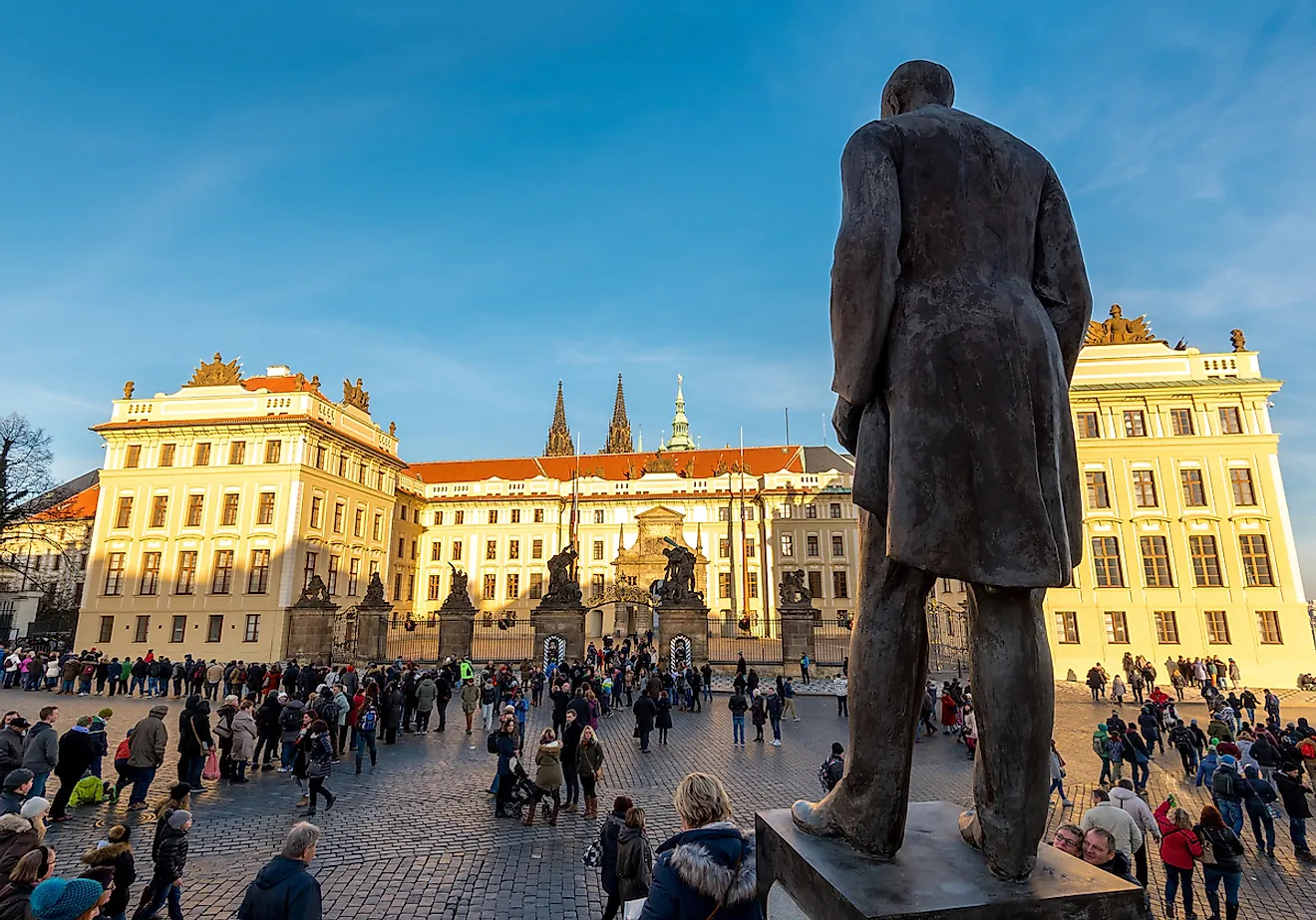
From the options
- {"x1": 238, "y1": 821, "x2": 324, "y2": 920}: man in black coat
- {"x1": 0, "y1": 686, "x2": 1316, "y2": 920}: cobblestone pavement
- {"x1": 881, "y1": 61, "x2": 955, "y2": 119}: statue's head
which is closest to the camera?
{"x1": 881, "y1": 61, "x2": 955, "y2": 119}: statue's head

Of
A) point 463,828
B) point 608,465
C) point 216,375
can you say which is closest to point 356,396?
point 216,375

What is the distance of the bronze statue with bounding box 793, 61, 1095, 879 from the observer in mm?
2549

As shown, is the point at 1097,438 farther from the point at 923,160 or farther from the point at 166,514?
the point at 166,514

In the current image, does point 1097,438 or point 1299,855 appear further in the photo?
point 1097,438

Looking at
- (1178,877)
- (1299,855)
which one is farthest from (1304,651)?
(1178,877)

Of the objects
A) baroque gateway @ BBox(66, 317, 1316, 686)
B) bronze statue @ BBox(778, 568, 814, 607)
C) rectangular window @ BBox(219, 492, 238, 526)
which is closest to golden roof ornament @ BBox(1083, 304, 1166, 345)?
baroque gateway @ BBox(66, 317, 1316, 686)

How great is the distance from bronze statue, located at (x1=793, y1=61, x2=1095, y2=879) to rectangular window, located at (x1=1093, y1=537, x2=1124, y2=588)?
34.3 m

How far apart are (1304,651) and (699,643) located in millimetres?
25359

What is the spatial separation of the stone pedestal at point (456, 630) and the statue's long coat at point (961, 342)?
2809 cm

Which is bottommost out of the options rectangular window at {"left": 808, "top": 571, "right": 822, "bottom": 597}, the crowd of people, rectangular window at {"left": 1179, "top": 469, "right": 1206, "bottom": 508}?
the crowd of people

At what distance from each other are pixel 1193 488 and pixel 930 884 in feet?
124

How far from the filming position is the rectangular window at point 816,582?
52.8 meters

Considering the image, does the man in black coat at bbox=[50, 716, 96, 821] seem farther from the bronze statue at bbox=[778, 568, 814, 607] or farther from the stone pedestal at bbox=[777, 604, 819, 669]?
the bronze statue at bbox=[778, 568, 814, 607]

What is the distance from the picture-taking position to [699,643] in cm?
2709
